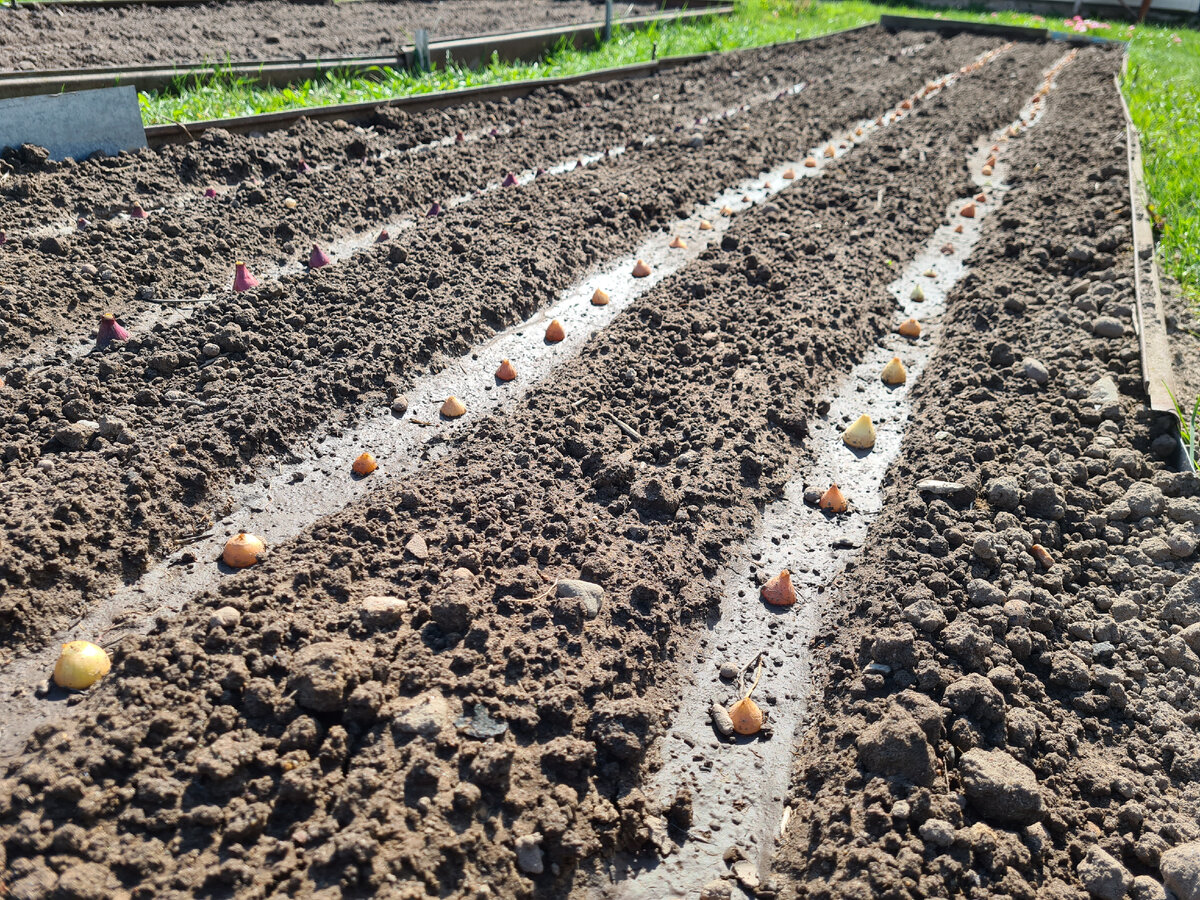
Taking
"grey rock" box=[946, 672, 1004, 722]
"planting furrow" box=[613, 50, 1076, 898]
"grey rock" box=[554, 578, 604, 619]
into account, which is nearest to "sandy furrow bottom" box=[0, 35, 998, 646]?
"grey rock" box=[554, 578, 604, 619]

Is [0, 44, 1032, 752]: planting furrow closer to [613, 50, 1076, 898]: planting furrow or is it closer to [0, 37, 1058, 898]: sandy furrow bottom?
[0, 37, 1058, 898]: sandy furrow bottom

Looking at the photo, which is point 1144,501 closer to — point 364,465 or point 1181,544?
point 1181,544

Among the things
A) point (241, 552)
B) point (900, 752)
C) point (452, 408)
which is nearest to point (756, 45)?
point (452, 408)

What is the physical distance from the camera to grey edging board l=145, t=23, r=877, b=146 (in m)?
6.20

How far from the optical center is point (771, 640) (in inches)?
120

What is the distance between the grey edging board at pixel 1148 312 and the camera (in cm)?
418

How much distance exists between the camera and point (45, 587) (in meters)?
2.82

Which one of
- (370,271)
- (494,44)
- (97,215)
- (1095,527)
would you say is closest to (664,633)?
(1095,527)

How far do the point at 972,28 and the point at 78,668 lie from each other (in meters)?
19.3

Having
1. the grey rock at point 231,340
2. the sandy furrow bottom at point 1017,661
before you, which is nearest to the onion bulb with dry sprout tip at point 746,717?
the sandy furrow bottom at point 1017,661

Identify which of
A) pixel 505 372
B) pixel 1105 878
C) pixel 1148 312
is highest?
pixel 1148 312

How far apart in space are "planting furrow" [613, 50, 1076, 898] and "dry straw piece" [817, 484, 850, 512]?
0.02 m

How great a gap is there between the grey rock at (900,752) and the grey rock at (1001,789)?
4.5 inches

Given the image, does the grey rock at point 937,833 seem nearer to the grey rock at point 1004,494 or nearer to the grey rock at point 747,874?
the grey rock at point 747,874
